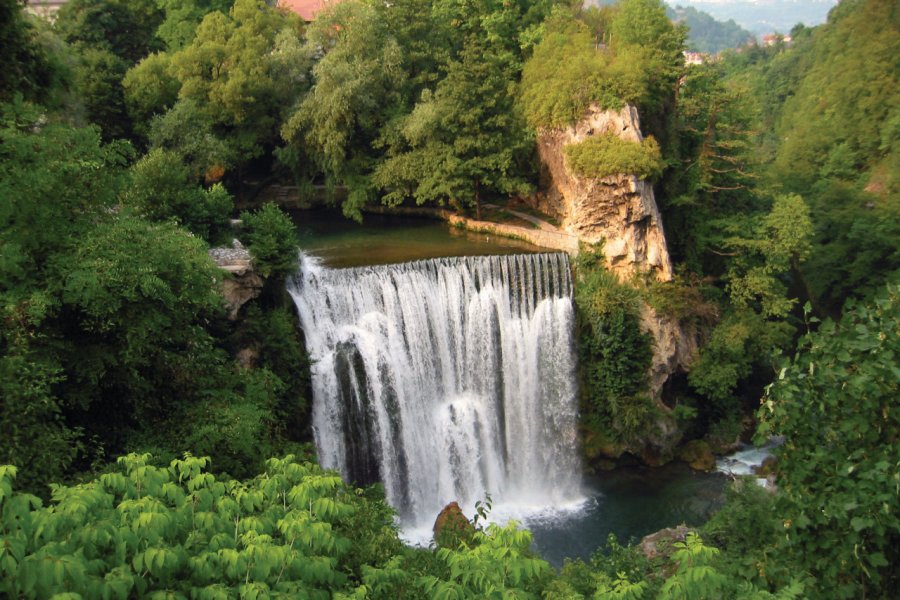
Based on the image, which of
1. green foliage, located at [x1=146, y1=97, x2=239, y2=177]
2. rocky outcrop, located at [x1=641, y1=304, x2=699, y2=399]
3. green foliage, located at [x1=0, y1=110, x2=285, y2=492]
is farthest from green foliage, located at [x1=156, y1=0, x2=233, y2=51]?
rocky outcrop, located at [x1=641, y1=304, x2=699, y2=399]

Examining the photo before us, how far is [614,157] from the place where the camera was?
20297 mm

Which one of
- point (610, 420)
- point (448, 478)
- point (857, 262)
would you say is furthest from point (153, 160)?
point (857, 262)

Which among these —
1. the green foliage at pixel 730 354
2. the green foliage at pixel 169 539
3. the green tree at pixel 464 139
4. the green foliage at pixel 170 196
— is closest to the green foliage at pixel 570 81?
the green tree at pixel 464 139

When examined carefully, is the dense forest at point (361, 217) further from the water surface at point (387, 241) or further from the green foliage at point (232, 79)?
the water surface at point (387, 241)

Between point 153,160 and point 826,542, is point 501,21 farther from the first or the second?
point 826,542

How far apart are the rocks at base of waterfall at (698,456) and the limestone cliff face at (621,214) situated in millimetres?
4651

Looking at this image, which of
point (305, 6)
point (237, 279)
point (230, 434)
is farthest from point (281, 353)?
point (305, 6)

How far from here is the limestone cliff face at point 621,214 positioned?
20562mm

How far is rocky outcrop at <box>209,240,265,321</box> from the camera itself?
1541 cm

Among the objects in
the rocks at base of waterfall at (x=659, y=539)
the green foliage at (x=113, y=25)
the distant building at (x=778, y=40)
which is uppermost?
the distant building at (x=778, y=40)

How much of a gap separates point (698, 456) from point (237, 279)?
12997mm

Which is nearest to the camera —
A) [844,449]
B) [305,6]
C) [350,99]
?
[844,449]

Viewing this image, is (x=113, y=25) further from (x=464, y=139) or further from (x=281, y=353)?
(x=281, y=353)

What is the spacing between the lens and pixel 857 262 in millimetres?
24984
